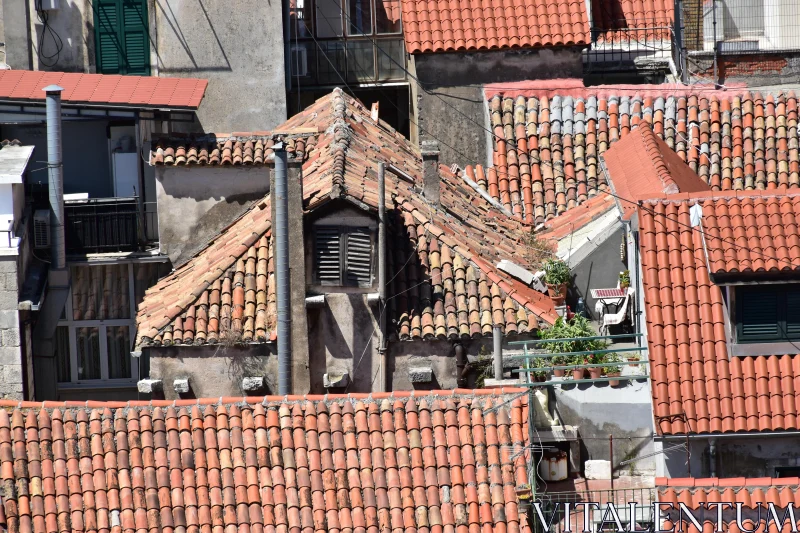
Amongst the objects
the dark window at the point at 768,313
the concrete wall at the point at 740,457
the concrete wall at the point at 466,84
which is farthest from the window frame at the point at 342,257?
the concrete wall at the point at 466,84

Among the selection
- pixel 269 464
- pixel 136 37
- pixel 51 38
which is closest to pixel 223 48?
pixel 136 37

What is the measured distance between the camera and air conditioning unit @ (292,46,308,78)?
129 ft

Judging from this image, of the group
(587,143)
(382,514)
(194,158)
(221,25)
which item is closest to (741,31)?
(587,143)

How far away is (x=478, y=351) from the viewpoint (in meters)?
27.4

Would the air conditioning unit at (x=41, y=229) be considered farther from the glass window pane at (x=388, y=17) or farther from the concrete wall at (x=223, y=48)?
the glass window pane at (x=388, y=17)

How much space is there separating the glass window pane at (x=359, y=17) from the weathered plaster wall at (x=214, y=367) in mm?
14757

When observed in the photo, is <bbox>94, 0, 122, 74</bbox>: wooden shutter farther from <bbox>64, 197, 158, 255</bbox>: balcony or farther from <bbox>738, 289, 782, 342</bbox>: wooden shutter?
<bbox>738, 289, 782, 342</bbox>: wooden shutter

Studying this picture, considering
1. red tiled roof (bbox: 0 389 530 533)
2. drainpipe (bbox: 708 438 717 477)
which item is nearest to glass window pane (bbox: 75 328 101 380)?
red tiled roof (bbox: 0 389 530 533)

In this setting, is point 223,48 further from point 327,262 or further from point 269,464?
point 269,464

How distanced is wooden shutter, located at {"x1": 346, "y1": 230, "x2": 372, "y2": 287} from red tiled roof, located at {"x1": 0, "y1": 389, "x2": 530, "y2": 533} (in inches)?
179

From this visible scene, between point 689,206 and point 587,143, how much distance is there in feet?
33.6

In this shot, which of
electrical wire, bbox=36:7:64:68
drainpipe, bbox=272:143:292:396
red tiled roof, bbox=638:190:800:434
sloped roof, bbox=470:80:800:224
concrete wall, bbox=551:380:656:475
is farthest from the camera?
electrical wire, bbox=36:7:64:68

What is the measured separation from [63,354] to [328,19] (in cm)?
1147

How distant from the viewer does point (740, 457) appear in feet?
77.6
